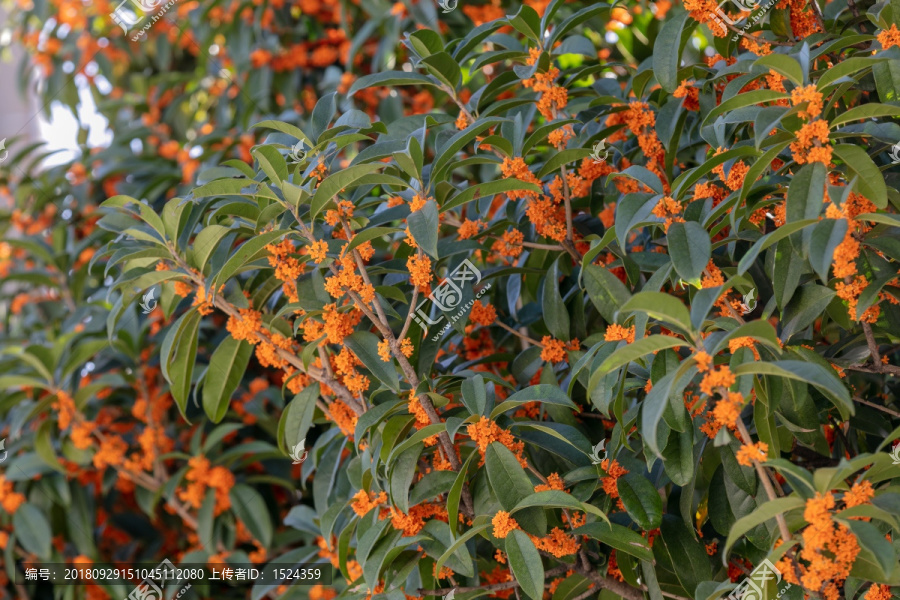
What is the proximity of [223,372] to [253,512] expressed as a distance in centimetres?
58

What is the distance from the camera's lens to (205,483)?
1804 mm

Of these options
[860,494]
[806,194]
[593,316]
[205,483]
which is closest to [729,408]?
[860,494]

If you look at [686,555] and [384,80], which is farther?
[384,80]

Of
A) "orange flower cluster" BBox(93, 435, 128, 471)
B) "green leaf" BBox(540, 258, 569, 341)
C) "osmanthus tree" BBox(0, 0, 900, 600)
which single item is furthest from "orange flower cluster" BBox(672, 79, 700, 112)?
"orange flower cluster" BBox(93, 435, 128, 471)

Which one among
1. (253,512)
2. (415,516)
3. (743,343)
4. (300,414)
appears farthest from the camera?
(253,512)

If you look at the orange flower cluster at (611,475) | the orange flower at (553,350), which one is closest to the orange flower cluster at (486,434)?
the orange flower cluster at (611,475)

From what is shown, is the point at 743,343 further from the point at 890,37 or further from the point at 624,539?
the point at 890,37

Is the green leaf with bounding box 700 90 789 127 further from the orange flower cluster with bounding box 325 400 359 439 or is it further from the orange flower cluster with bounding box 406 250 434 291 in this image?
the orange flower cluster with bounding box 325 400 359 439

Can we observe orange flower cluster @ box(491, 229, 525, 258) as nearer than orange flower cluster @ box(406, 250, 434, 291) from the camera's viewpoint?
No

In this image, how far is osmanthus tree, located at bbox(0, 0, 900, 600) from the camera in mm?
894

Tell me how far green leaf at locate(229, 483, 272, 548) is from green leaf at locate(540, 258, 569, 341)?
0.90 meters

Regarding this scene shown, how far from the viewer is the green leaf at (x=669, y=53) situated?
112 cm

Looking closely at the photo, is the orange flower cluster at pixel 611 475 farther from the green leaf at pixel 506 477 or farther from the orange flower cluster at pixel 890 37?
the orange flower cluster at pixel 890 37

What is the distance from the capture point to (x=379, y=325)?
1.07m
